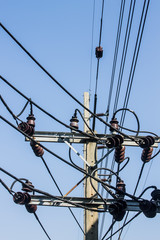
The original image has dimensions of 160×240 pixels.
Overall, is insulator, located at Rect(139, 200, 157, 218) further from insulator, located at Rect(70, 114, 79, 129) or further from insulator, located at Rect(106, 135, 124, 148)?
insulator, located at Rect(70, 114, 79, 129)

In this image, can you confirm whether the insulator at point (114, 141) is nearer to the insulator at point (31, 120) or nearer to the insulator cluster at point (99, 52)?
the insulator at point (31, 120)

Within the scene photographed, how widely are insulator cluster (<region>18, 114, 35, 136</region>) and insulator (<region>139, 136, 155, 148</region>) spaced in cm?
214

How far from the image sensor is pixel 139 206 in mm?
7074

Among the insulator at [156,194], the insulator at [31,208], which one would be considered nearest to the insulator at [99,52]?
the insulator at [156,194]

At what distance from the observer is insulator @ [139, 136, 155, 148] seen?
24.2ft

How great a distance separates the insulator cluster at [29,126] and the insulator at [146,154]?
91.0 inches

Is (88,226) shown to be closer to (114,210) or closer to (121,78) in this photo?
(114,210)

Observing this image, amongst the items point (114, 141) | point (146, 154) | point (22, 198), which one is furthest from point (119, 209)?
point (22, 198)

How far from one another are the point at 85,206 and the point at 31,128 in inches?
73.6

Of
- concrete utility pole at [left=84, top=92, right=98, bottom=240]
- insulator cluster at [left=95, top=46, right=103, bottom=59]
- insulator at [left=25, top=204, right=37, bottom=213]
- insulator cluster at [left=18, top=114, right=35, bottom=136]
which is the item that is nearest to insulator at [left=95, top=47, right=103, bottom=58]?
insulator cluster at [left=95, top=46, right=103, bottom=59]

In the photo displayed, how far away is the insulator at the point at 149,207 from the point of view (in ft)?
22.9

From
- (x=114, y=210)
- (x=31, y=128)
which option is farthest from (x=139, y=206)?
(x=31, y=128)

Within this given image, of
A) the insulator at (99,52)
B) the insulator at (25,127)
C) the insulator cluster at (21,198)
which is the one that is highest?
the insulator at (99,52)

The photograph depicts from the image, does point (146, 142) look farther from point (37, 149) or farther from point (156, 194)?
point (37, 149)
